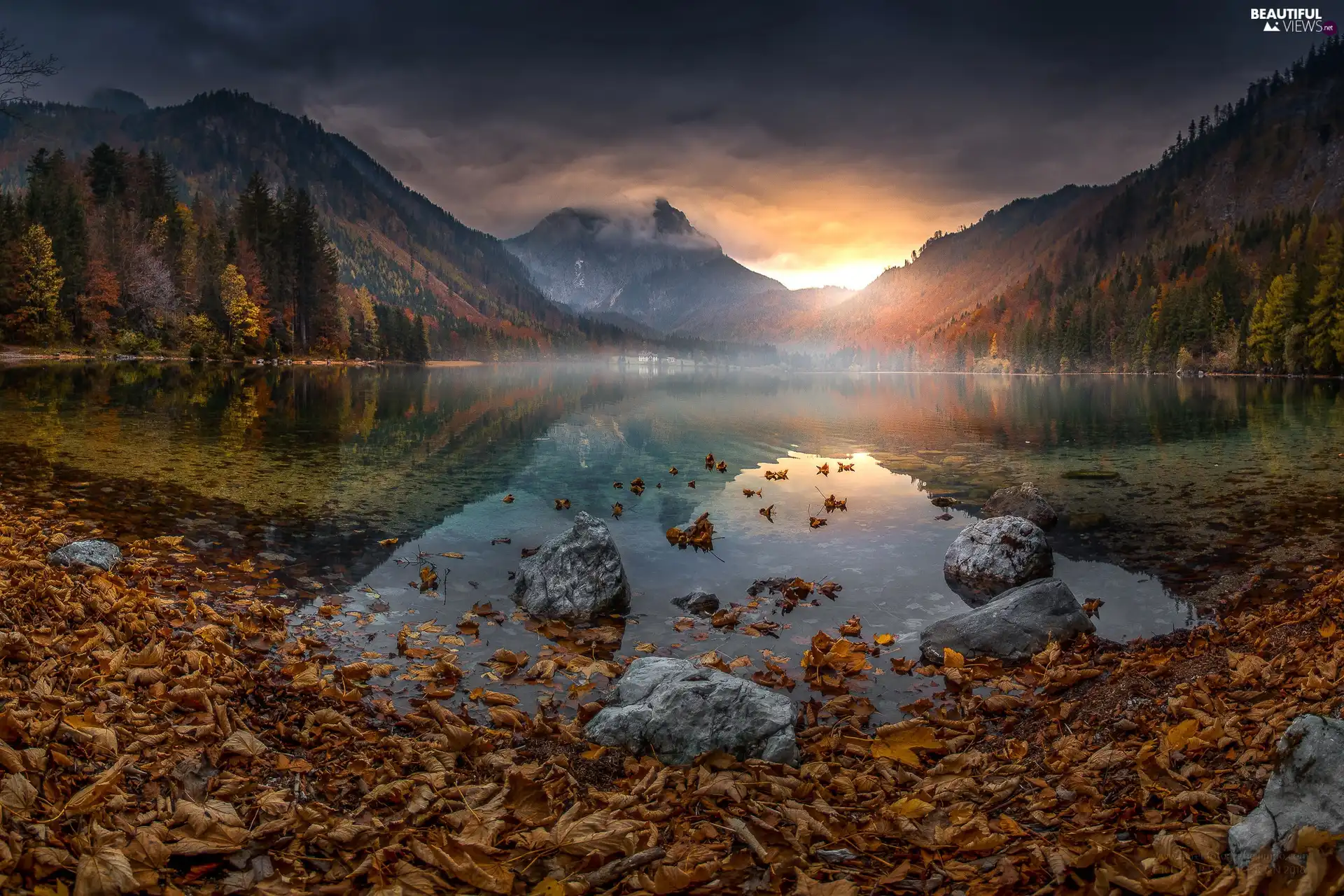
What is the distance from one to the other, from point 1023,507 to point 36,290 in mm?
119851

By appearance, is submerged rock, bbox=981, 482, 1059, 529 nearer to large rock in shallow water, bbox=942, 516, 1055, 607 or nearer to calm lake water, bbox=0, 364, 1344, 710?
calm lake water, bbox=0, 364, 1344, 710

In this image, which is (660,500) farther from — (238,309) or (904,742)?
(238,309)

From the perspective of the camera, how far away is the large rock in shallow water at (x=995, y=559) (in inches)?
575

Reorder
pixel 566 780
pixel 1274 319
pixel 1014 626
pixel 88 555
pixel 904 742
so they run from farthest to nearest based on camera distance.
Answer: pixel 1274 319
pixel 88 555
pixel 1014 626
pixel 904 742
pixel 566 780

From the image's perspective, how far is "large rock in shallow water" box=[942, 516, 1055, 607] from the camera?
14.6m

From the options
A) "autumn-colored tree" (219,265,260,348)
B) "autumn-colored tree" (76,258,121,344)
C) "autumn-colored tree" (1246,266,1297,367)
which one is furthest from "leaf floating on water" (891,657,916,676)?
"autumn-colored tree" (1246,266,1297,367)

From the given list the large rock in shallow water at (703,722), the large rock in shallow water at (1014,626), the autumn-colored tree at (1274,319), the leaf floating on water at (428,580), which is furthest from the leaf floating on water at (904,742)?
the autumn-colored tree at (1274,319)

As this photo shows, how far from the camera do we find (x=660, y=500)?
74.9ft

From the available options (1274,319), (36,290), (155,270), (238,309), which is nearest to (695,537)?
(36,290)

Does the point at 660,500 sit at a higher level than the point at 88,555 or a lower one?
lower

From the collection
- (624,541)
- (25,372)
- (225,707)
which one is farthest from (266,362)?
(225,707)

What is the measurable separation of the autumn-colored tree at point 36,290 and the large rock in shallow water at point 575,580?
114 meters

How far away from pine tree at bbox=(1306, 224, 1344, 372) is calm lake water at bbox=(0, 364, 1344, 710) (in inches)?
2805

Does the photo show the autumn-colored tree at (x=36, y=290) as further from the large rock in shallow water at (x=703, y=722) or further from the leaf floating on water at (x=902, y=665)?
the leaf floating on water at (x=902, y=665)
